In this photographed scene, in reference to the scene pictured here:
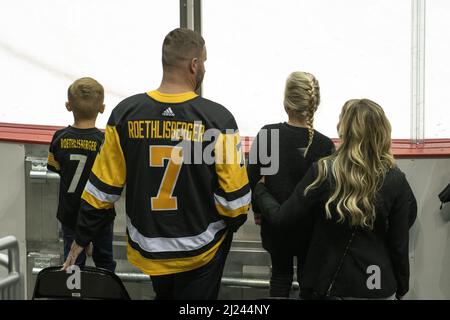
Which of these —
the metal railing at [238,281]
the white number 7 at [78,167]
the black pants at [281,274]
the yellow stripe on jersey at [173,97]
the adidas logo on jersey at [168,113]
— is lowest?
the metal railing at [238,281]

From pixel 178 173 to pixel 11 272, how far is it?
1.75 feet

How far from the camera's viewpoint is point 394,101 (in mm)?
3562

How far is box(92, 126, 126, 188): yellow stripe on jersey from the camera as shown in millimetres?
2068

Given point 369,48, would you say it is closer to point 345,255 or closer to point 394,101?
point 394,101

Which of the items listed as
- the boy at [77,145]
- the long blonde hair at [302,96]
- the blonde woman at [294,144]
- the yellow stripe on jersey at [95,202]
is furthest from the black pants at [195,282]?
the boy at [77,145]

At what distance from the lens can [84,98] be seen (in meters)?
2.64

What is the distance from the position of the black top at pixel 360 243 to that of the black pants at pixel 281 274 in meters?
0.37

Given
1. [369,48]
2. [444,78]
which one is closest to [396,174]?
[444,78]

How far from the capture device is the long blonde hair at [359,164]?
1.98 meters

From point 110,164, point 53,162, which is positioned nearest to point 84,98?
point 53,162

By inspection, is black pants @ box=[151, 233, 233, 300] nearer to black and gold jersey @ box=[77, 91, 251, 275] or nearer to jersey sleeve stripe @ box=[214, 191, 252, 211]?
black and gold jersey @ box=[77, 91, 251, 275]

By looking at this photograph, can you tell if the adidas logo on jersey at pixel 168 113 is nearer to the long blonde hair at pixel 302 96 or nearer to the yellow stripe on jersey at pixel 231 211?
the yellow stripe on jersey at pixel 231 211

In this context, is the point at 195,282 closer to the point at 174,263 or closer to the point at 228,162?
the point at 174,263
